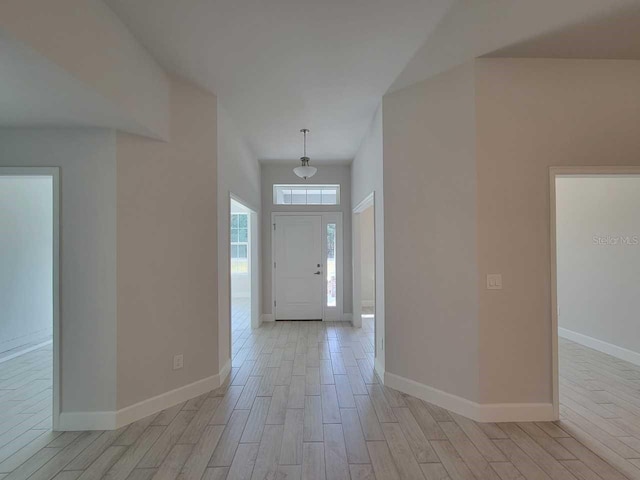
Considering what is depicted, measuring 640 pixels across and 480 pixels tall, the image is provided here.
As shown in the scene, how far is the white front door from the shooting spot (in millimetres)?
6000

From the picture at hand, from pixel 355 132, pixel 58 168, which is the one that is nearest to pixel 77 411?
pixel 58 168

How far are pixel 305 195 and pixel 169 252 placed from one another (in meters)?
3.55

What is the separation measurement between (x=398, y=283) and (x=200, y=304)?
1934mm

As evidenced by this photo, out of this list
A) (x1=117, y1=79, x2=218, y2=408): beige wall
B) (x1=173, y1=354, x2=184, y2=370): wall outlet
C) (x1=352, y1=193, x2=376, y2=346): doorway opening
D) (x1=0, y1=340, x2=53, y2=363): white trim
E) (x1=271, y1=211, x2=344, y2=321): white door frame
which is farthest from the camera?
(x1=271, y1=211, x2=344, y2=321): white door frame

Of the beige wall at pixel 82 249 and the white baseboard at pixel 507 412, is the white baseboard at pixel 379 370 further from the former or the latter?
the beige wall at pixel 82 249

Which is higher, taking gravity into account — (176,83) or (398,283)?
(176,83)

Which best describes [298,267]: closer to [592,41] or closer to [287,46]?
[287,46]

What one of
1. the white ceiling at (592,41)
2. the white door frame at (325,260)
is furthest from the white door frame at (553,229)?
the white door frame at (325,260)

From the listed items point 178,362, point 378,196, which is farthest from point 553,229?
point 178,362

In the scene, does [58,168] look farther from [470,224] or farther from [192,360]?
[470,224]

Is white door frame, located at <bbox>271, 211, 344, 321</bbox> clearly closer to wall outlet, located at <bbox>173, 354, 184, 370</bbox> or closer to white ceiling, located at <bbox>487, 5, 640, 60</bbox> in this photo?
wall outlet, located at <bbox>173, 354, 184, 370</bbox>

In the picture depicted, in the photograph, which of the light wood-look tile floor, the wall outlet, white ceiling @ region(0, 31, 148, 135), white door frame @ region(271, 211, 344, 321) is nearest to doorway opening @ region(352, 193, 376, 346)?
white door frame @ region(271, 211, 344, 321)

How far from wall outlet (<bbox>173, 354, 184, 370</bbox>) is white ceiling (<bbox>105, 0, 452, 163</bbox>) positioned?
2.56 metres

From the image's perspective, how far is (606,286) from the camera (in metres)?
4.07
